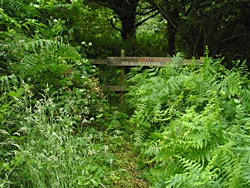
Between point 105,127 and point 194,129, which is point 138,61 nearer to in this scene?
point 105,127

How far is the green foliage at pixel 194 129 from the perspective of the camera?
8.05 feet

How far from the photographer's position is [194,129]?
9.46 ft

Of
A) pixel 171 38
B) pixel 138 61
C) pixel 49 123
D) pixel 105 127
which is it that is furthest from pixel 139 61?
pixel 171 38

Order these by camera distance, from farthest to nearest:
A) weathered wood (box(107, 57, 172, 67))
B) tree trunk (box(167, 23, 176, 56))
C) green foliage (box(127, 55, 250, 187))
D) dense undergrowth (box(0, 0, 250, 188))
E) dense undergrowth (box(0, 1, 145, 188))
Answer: tree trunk (box(167, 23, 176, 56))
weathered wood (box(107, 57, 172, 67))
dense undergrowth (box(0, 1, 145, 188))
dense undergrowth (box(0, 0, 250, 188))
green foliage (box(127, 55, 250, 187))

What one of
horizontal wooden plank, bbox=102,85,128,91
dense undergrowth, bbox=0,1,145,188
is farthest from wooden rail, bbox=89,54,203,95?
dense undergrowth, bbox=0,1,145,188

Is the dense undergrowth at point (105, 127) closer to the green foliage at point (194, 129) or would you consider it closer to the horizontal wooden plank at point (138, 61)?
the green foliage at point (194, 129)

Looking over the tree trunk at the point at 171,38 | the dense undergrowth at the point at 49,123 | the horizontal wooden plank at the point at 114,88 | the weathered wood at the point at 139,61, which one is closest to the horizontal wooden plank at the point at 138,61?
the weathered wood at the point at 139,61

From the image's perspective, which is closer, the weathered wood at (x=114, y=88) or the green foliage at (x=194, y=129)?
the green foliage at (x=194, y=129)

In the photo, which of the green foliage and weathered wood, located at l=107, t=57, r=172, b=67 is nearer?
the green foliage

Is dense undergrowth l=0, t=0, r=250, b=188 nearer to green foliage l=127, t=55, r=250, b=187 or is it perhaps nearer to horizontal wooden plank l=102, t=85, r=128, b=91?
green foliage l=127, t=55, r=250, b=187

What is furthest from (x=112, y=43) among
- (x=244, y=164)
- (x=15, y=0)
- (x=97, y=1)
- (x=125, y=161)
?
(x=244, y=164)

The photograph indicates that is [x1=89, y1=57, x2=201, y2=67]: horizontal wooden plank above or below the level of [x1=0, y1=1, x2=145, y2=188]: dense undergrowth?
above

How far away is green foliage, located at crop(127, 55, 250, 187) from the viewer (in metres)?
2.45

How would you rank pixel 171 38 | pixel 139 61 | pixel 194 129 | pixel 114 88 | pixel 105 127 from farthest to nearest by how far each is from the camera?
1. pixel 171 38
2. pixel 114 88
3. pixel 139 61
4. pixel 105 127
5. pixel 194 129
